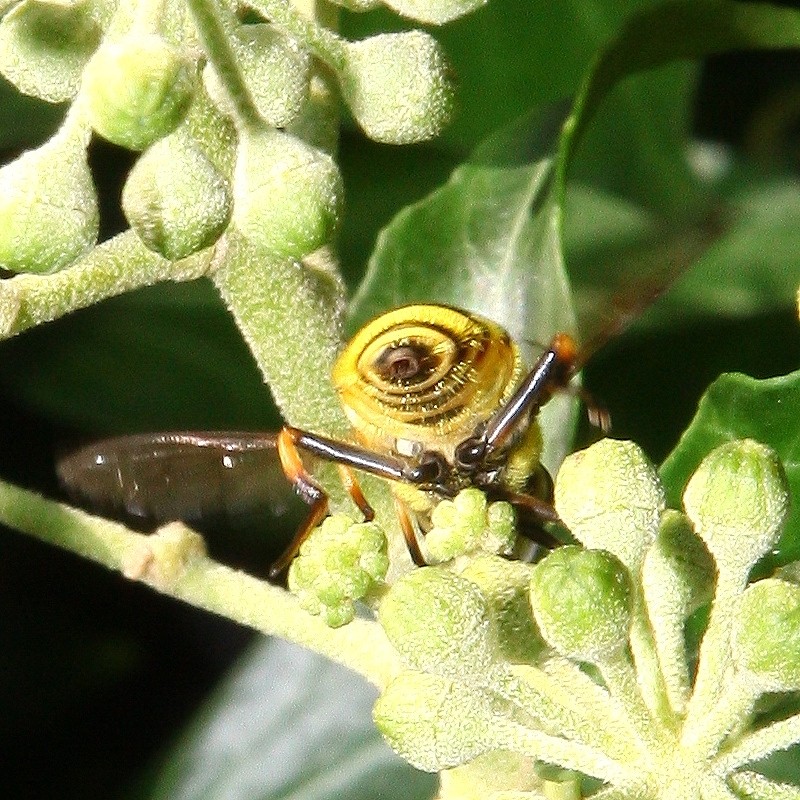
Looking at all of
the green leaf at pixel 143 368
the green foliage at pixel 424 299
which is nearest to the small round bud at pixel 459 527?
the green foliage at pixel 424 299

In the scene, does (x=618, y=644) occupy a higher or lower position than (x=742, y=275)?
higher

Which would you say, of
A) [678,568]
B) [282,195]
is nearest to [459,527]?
[678,568]

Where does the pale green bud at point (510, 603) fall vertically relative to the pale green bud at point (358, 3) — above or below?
below

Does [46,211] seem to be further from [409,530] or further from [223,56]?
[409,530]

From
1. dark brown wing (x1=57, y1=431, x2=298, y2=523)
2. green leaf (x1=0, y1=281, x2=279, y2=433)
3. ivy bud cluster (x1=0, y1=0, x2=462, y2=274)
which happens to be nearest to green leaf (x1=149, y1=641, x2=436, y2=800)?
green leaf (x1=0, y1=281, x2=279, y2=433)

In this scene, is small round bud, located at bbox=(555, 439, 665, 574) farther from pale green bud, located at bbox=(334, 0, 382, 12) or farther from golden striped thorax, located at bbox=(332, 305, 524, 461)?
pale green bud, located at bbox=(334, 0, 382, 12)

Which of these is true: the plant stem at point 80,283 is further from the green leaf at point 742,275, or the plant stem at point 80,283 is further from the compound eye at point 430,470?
the green leaf at point 742,275
